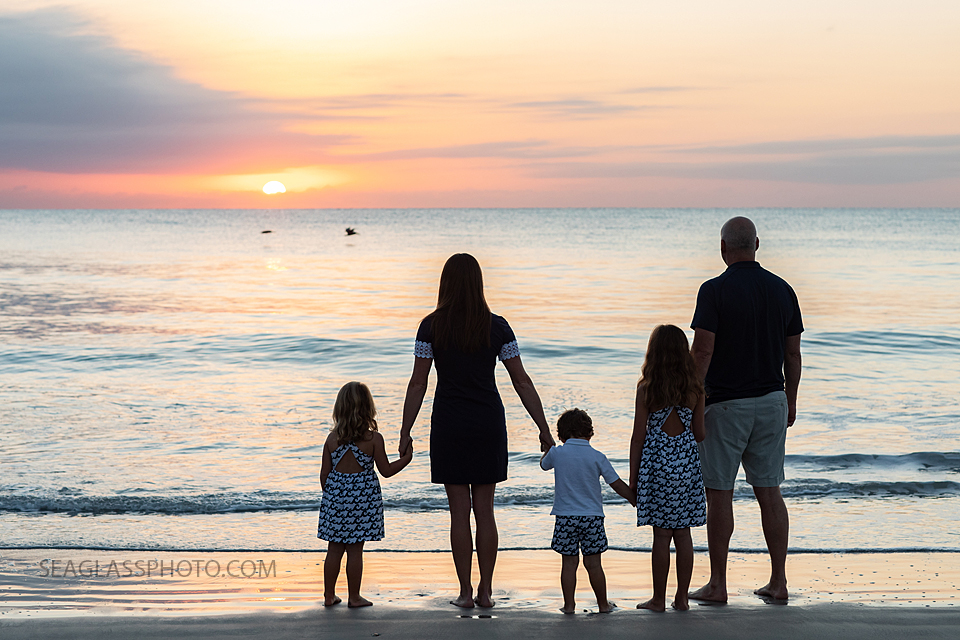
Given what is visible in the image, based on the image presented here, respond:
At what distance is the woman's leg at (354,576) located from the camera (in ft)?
14.0

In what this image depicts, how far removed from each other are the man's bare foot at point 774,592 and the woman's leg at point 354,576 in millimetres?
2160

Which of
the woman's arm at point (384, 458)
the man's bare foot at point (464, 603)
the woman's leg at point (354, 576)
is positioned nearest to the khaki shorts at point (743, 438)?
the man's bare foot at point (464, 603)

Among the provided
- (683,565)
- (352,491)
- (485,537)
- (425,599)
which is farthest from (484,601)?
(683,565)

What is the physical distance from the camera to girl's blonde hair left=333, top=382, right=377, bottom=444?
13.7 feet

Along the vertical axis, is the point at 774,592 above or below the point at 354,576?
below

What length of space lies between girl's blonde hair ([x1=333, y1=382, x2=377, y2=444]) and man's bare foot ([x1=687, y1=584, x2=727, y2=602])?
6.41 feet

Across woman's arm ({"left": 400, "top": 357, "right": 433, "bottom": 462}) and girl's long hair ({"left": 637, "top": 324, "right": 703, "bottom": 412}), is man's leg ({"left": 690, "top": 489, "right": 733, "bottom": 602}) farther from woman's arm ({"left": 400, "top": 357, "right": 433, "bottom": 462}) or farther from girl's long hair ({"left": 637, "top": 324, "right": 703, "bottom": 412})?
woman's arm ({"left": 400, "top": 357, "right": 433, "bottom": 462})

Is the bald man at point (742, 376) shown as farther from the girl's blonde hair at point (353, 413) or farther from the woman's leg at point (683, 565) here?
the girl's blonde hair at point (353, 413)

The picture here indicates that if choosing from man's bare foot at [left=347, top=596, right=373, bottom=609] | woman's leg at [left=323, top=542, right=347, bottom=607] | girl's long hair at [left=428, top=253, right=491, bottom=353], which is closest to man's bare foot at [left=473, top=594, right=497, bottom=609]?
man's bare foot at [left=347, top=596, right=373, bottom=609]

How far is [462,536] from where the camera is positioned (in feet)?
14.0

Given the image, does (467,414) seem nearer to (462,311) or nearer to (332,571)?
(462,311)

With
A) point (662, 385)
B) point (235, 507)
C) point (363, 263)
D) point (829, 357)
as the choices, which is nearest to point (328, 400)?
point (235, 507)

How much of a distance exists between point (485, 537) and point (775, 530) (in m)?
1.57

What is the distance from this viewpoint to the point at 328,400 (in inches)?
478
